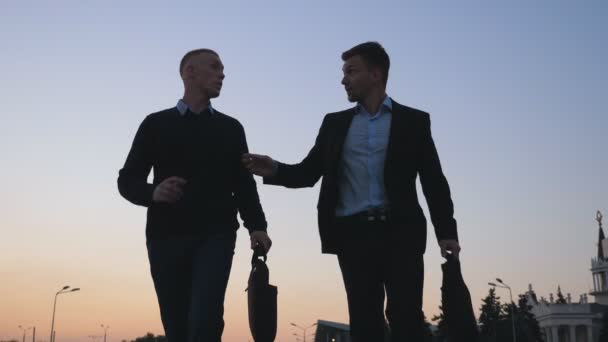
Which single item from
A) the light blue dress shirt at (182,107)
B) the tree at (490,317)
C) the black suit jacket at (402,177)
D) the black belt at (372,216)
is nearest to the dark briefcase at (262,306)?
the black suit jacket at (402,177)

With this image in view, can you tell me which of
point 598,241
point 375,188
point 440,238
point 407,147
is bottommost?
point 440,238

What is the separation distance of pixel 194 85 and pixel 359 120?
1.20m

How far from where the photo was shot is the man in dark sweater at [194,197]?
4.59m

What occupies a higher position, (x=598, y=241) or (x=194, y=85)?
(x=598, y=241)

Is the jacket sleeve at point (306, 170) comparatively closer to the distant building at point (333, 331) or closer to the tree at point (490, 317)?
the tree at point (490, 317)

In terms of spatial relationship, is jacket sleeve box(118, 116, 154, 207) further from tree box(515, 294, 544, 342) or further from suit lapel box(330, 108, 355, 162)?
tree box(515, 294, 544, 342)

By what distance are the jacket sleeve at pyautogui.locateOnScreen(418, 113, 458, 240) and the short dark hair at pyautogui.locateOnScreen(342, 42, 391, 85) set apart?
502 millimetres

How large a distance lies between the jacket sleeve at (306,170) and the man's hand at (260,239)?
402 mm

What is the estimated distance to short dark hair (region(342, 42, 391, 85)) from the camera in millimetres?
5211

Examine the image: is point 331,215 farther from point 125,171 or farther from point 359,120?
point 125,171

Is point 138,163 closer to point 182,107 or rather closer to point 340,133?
point 182,107

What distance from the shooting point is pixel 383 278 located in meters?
4.79

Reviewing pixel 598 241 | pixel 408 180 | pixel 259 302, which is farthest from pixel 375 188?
pixel 598 241

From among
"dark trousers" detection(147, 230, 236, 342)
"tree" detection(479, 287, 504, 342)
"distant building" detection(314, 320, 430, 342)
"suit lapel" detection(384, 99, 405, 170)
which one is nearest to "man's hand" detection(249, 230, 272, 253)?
"dark trousers" detection(147, 230, 236, 342)
